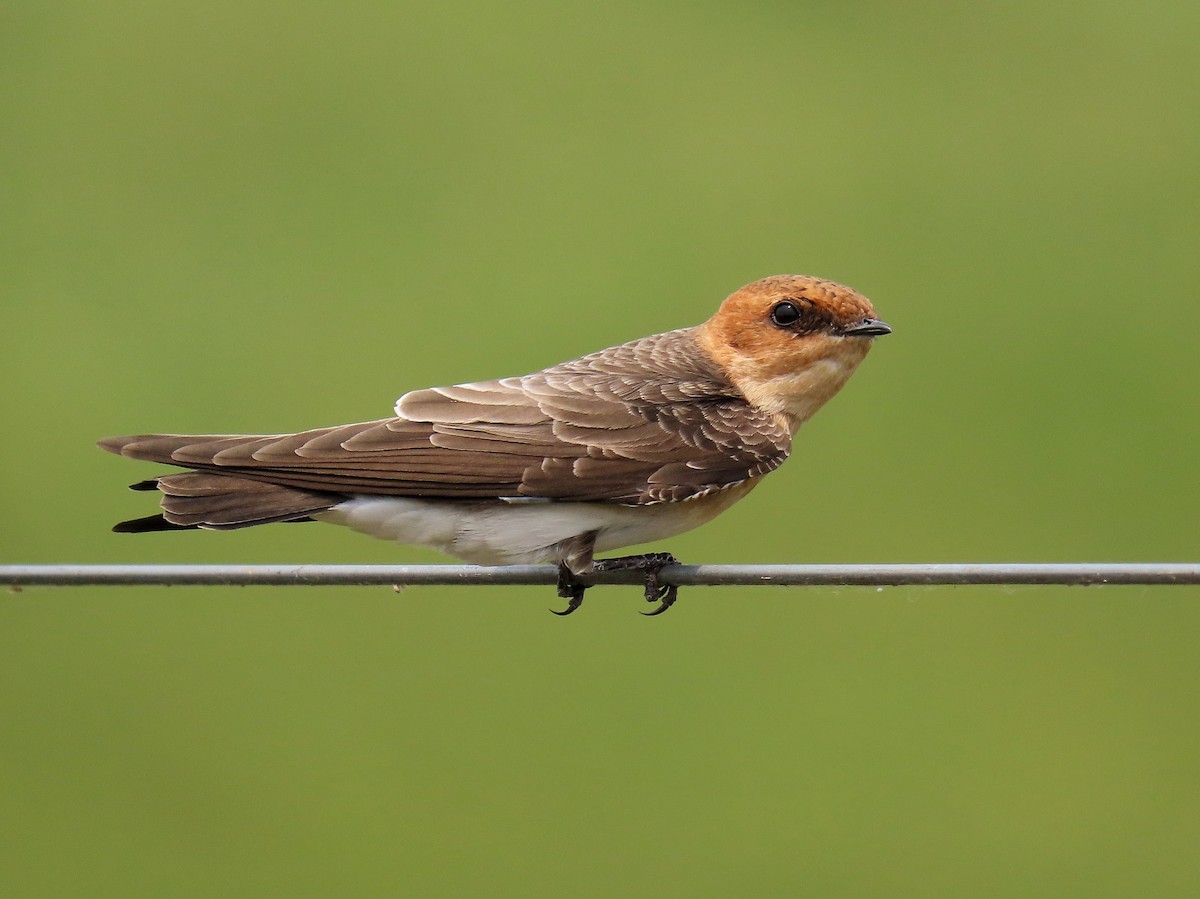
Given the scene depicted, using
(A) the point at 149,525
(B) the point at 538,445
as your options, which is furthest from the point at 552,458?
(A) the point at 149,525

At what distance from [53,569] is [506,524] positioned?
1.48 metres

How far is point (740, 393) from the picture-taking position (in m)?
5.70

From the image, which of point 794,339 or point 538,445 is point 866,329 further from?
point 538,445

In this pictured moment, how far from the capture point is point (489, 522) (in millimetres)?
5023

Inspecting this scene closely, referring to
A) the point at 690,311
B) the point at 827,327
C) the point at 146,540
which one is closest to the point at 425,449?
the point at 827,327

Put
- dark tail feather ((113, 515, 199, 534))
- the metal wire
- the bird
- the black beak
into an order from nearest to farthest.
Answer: the metal wire → dark tail feather ((113, 515, 199, 534)) → the bird → the black beak

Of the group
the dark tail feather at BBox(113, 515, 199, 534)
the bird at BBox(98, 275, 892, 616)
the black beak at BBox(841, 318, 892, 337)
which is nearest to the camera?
the dark tail feather at BBox(113, 515, 199, 534)

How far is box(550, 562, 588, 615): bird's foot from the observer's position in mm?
4984

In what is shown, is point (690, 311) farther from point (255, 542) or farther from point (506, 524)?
point (506, 524)

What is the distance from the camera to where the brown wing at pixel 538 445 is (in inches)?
189

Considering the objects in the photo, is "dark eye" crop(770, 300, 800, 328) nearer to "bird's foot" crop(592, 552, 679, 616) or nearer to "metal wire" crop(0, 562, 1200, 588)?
"bird's foot" crop(592, 552, 679, 616)

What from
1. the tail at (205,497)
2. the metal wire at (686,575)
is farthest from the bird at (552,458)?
the metal wire at (686,575)

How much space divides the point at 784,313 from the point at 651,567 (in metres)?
1.34

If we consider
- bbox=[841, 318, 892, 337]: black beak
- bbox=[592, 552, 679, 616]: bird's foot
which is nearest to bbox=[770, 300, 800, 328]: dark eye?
bbox=[841, 318, 892, 337]: black beak
